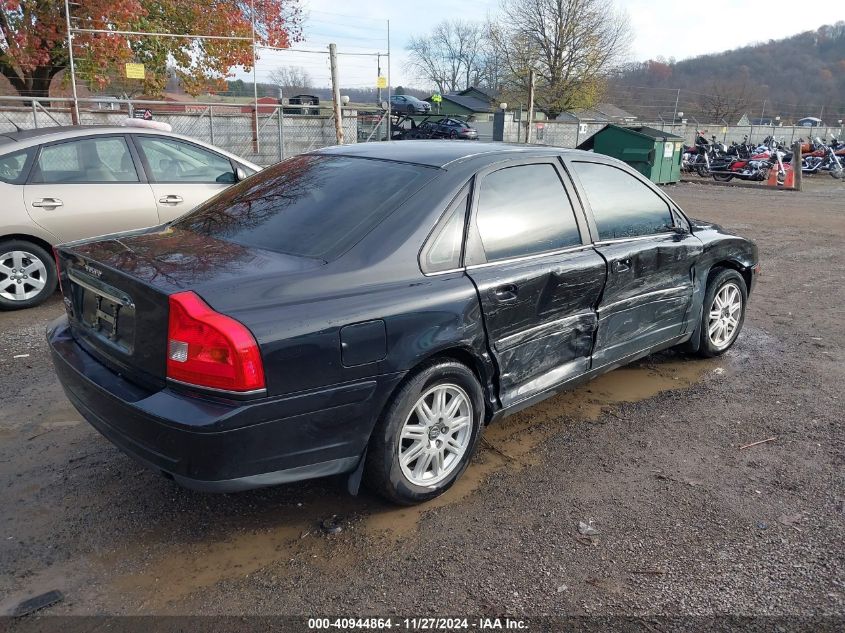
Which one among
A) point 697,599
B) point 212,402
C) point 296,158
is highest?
point 296,158

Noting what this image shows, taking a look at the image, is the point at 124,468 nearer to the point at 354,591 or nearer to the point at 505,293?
the point at 354,591

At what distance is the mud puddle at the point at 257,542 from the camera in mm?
2518

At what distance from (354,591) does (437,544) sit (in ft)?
1.45

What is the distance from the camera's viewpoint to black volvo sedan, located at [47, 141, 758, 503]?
2.46m

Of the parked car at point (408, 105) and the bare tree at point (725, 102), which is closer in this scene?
the parked car at point (408, 105)

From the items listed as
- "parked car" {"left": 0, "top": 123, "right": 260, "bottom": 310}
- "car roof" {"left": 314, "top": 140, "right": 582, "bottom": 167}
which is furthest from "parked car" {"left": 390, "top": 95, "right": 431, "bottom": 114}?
"car roof" {"left": 314, "top": 140, "right": 582, "bottom": 167}

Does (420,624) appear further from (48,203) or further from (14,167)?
(14,167)

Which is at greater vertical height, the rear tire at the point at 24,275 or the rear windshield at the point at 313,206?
the rear windshield at the point at 313,206

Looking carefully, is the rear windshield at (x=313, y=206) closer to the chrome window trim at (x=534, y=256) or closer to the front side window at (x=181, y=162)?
the chrome window trim at (x=534, y=256)

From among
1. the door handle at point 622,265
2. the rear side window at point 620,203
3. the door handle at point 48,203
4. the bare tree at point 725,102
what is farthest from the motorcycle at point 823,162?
the bare tree at point 725,102

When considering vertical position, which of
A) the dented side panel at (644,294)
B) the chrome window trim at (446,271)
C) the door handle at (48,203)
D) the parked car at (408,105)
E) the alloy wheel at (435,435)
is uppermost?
the parked car at (408,105)

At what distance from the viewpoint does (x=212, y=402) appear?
244 cm

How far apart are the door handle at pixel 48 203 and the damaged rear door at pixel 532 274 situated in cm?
426

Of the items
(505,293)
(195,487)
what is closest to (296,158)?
(505,293)
